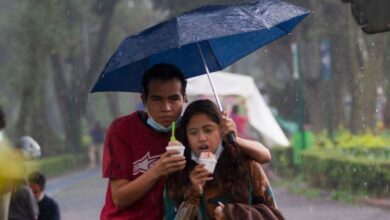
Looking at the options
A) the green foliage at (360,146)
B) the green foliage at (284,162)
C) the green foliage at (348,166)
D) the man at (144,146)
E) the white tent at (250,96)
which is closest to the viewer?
the man at (144,146)

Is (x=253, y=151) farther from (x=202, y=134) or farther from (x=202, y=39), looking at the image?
(x=202, y=39)

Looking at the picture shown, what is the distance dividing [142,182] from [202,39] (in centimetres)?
60

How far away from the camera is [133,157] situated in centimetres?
375

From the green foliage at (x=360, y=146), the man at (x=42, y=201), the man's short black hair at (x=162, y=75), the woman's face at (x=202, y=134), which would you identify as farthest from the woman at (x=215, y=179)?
the green foliage at (x=360, y=146)

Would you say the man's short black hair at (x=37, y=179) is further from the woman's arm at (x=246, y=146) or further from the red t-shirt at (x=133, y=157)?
the woman's arm at (x=246, y=146)

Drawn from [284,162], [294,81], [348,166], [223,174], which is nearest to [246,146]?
[223,174]

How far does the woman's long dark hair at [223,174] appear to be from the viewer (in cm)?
354

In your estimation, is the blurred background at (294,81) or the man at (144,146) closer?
the man at (144,146)

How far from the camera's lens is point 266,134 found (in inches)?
698

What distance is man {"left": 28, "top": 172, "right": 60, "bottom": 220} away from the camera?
7.10m

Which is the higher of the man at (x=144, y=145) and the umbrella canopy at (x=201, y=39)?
the umbrella canopy at (x=201, y=39)

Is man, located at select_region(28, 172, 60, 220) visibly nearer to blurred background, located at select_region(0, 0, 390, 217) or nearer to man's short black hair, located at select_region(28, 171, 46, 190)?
man's short black hair, located at select_region(28, 171, 46, 190)

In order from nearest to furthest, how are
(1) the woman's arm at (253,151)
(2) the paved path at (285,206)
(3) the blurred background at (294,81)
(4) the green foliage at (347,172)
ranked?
(1) the woman's arm at (253,151), (2) the paved path at (285,206), (4) the green foliage at (347,172), (3) the blurred background at (294,81)

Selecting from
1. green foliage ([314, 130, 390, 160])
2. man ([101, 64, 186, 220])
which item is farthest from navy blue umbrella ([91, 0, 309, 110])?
green foliage ([314, 130, 390, 160])
